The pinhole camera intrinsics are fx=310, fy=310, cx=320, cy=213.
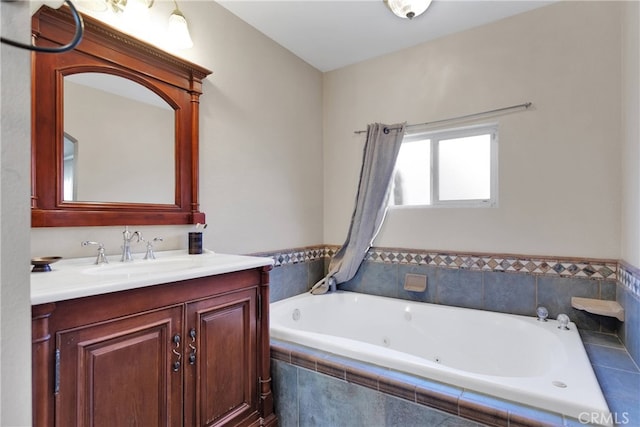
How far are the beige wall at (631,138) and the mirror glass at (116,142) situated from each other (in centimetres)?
242

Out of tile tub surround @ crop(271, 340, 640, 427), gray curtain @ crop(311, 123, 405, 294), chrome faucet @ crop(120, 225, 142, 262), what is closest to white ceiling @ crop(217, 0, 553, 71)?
gray curtain @ crop(311, 123, 405, 294)

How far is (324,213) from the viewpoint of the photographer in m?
2.95

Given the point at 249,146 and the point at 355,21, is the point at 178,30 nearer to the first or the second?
the point at 249,146

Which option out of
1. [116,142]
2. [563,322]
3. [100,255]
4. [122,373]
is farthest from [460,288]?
[116,142]

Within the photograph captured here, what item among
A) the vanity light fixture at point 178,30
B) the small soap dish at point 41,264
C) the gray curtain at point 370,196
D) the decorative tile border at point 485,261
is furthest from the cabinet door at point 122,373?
the gray curtain at point 370,196

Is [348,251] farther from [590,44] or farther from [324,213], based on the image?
[590,44]

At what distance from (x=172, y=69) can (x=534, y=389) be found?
7.42 feet

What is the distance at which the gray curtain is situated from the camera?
2527 mm

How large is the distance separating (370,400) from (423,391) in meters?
0.25

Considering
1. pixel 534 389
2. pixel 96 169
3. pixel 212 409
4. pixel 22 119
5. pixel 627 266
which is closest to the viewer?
A: pixel 22 119

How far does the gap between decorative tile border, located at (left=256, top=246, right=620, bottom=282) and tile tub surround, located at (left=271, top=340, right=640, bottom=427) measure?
0.40 meters

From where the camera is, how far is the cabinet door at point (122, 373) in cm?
94

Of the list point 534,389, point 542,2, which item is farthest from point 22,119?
point 542,2

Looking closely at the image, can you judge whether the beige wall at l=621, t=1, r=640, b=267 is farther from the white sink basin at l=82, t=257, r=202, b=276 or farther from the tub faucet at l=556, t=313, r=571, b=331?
the white sink basin at l=82, t=257, r=202, b=276
